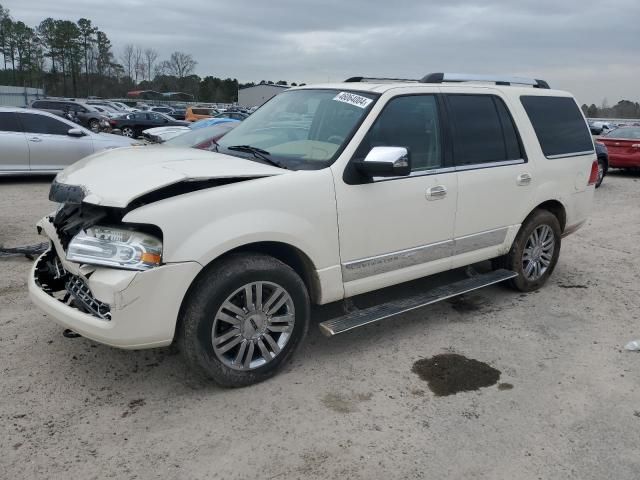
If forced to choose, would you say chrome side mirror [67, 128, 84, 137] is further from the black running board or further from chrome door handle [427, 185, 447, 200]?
chrome door handle [427, 185, 447, 200]

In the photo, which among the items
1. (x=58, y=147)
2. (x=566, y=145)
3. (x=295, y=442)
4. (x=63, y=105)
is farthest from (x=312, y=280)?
(x=63, y=105)

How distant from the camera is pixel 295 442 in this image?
121 inches

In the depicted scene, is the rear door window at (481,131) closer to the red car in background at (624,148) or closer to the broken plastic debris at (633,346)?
the broken plastic debris at (633,346)

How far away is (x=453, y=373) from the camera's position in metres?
3.91

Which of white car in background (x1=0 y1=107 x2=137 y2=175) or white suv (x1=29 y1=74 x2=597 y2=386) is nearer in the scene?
white suv (x1=29 y1=74 x2=597 y2=386)

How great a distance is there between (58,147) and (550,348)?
1052 cm

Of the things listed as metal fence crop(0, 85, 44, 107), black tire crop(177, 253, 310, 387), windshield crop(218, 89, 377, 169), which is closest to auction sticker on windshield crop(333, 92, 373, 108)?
windshield crop(218, 89, 377, 169)

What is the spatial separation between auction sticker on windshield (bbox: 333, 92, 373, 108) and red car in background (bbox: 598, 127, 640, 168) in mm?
13791

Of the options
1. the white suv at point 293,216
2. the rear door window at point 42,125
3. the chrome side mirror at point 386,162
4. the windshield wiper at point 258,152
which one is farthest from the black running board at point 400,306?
the rear door window at point 42,125

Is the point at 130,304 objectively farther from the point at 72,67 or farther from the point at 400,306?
the point at 72,67

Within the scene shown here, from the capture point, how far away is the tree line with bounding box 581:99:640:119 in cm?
5216

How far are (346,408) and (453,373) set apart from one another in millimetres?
926

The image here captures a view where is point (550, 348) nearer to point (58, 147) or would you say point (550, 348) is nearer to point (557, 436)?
point (557, 436)

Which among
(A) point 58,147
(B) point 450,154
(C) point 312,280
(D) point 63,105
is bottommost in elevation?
(C) point 312,280
